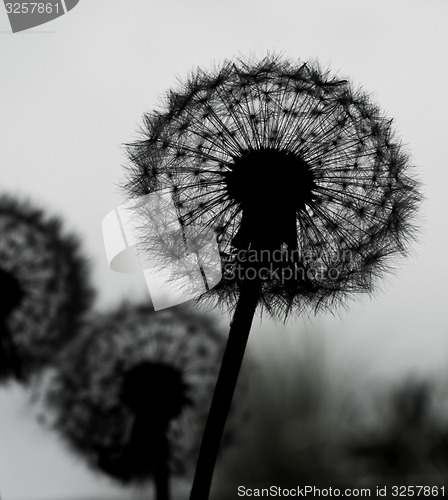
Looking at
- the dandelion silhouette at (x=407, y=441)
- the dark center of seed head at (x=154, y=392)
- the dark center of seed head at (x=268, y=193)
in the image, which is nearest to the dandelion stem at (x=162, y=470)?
the dark center of seed head at (x=154, y=392)

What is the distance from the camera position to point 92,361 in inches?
341

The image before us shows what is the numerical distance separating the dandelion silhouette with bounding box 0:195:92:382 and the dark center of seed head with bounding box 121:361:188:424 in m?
1.18

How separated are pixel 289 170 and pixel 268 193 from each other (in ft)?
1.24

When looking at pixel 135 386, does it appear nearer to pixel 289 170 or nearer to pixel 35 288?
pixel 35 288

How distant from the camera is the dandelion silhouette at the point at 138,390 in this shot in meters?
8.02

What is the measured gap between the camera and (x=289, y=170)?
6.43 meters

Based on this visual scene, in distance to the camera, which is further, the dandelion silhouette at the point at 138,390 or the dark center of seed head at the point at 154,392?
the dark center of seed head at the point at 154,392

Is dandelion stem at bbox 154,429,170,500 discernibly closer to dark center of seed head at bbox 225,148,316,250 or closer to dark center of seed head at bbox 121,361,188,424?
dark center of seed head at bbox 121,361,188,424

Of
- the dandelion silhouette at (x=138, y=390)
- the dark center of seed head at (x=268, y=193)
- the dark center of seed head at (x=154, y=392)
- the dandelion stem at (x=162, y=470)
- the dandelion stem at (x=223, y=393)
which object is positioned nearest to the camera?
the dandelion stem at (x=223, y=393)

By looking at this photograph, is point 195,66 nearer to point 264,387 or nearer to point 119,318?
point 119,318

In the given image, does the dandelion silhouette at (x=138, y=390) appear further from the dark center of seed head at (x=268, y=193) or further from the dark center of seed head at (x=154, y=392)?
the dark center of seed head at (x=268, y=193)

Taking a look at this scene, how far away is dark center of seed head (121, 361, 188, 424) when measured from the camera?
27.3 ft

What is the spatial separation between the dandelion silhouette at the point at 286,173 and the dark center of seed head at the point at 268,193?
0.01 metres

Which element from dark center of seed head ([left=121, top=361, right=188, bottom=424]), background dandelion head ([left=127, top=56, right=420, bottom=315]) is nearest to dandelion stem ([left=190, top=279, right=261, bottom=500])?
background dandelion head ([left=127, top=56, right=420, bottom=315])
